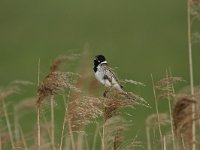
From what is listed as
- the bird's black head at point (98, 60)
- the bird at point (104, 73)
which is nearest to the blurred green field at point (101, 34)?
the bird's black head at point (98, 60)

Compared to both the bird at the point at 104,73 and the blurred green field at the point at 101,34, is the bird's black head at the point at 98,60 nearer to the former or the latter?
the bird at the point at 104,73

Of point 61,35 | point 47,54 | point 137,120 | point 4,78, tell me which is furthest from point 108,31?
point 137,120

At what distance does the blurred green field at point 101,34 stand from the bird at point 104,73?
1576cm

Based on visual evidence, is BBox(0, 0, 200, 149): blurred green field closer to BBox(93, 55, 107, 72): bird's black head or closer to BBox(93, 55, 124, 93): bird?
BBox(93, 55, 107, 72): bird's black head

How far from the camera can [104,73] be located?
29.4 feet

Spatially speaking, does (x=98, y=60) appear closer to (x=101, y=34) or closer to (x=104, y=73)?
(x=104, y=73)

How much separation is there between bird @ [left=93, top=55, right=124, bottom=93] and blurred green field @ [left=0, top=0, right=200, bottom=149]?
15.8m

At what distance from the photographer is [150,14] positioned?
1314 inches

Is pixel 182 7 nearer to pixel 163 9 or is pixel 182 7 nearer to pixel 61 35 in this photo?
pixel 163 9

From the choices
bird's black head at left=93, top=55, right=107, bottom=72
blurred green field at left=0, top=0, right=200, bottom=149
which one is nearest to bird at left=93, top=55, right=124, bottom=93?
bird's black head at left=93, top=55, right=107, bottom=72

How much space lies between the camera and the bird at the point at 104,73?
8023mm

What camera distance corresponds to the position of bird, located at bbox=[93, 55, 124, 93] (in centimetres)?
802

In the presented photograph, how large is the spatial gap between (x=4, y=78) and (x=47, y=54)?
12.3 feet

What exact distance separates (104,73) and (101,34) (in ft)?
73.7
